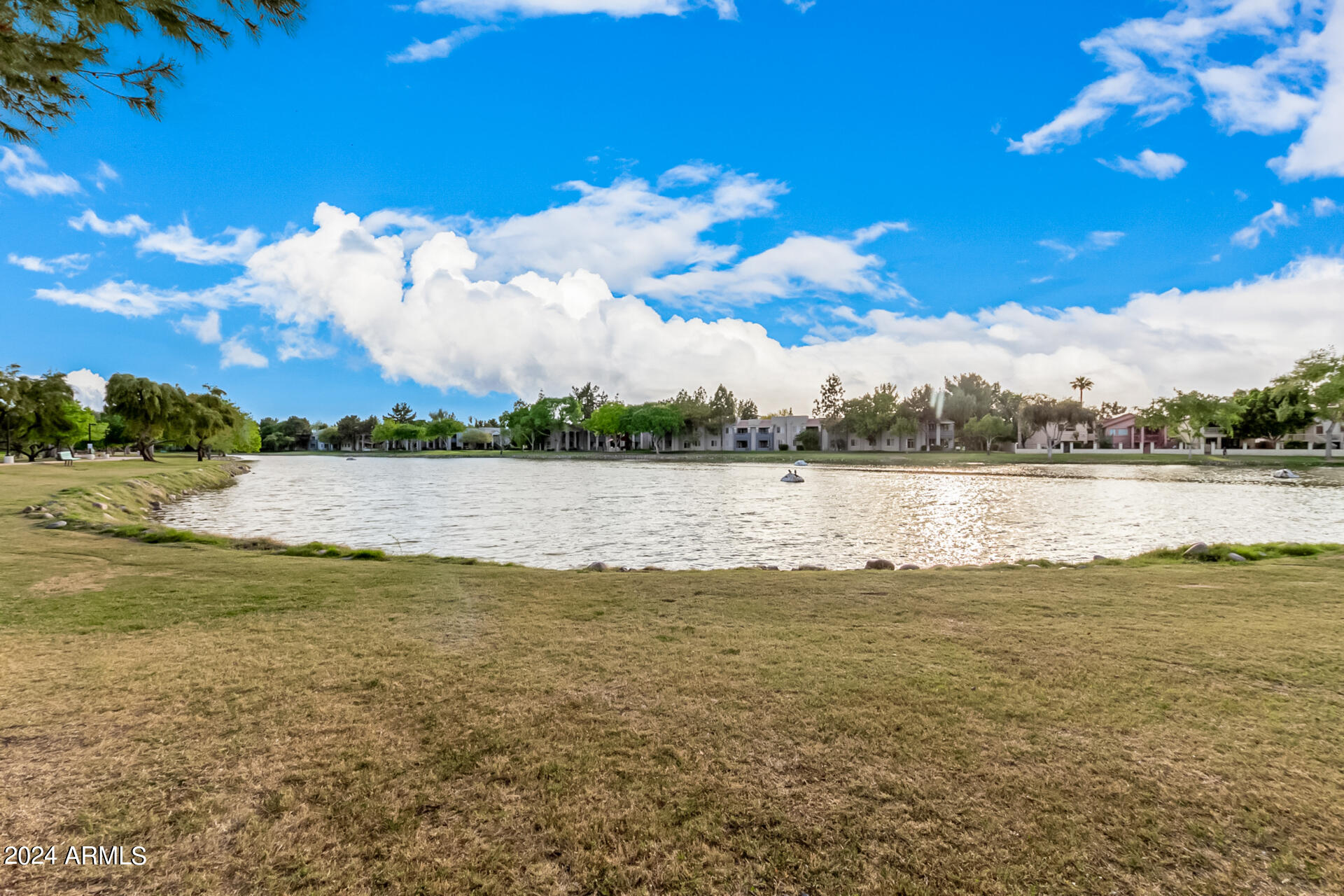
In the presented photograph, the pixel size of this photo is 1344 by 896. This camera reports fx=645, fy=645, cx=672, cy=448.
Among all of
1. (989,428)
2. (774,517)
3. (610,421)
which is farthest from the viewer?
(610,421)

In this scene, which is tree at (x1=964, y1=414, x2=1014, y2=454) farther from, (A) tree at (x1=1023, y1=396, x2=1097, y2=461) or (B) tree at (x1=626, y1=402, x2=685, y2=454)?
(B) tree at (x1=626, y1=402, x2=685, y2=454)

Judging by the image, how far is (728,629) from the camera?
6.21 m

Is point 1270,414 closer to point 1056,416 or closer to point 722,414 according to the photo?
point 1056,416

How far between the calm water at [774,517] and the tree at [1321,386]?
55.6ft

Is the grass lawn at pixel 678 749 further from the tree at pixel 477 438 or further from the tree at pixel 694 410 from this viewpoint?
the tree at pixel 477 438

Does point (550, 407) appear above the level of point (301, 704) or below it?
above

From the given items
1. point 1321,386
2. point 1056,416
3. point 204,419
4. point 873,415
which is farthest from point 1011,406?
point 204,419

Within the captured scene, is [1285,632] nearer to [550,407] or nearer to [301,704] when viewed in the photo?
[301,704]

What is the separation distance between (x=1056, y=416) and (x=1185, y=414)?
16.7 meters

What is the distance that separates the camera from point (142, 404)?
1938 inches

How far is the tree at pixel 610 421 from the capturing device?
367 ft

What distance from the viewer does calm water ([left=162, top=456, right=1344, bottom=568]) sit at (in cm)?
1556

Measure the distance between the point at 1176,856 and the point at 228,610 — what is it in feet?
26.5

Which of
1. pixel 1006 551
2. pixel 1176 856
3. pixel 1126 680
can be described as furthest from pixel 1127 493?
pixel 1176 856
